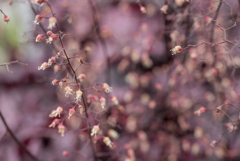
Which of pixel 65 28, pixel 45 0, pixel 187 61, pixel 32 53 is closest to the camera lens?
pixel 45 0

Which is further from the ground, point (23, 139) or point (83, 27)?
point (83, 27)

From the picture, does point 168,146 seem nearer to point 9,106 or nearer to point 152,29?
point 152,29

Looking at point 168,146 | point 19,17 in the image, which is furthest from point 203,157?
point 19,17

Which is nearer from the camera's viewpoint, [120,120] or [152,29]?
[120,120]

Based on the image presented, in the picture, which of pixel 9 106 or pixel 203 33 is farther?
pixel 9 106

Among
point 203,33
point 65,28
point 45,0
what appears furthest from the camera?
point 65,28

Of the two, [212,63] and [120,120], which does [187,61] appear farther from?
[120,120]

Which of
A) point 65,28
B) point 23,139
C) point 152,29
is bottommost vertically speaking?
point 23,139

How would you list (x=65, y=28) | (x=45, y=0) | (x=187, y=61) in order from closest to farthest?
(x=45, y=0), (x=187, y=61), (x=65, y=28)

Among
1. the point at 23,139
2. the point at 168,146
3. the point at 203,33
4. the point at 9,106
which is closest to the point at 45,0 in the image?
the point at 203,33
